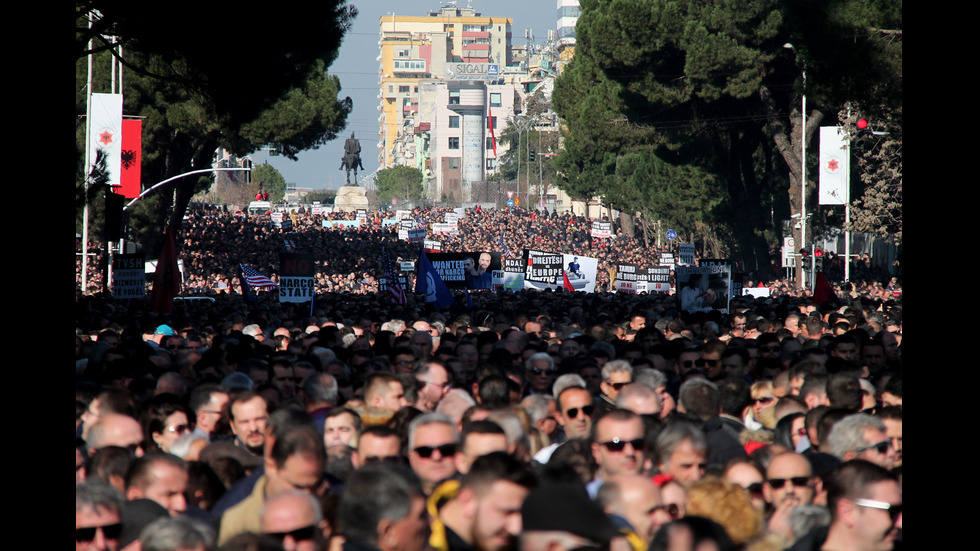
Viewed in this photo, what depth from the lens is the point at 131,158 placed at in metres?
29.0

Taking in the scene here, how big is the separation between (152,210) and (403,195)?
142 metres

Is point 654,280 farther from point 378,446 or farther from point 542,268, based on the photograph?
point 378,446

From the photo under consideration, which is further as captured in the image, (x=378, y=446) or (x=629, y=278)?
(x=629, y=278)

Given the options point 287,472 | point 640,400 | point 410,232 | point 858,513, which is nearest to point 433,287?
point 640,400

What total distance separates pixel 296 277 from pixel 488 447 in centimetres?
1346

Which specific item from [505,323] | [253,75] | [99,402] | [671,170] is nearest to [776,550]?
[99,402]

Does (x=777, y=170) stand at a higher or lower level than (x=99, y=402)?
higher

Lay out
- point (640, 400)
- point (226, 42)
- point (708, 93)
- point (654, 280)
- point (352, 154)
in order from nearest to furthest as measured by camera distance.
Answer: point (640, 400)
point (226, 42)
point (654, 280)
point (708, 93)
point (352, 154)

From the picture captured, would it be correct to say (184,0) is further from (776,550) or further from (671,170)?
(671,170)

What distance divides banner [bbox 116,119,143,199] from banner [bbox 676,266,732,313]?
53.7ft

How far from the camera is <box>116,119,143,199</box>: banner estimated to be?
94.5 ft

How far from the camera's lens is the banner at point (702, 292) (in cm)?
1698

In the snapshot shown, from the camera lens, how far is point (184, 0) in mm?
13219

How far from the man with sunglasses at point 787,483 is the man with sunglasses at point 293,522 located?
1896mm
